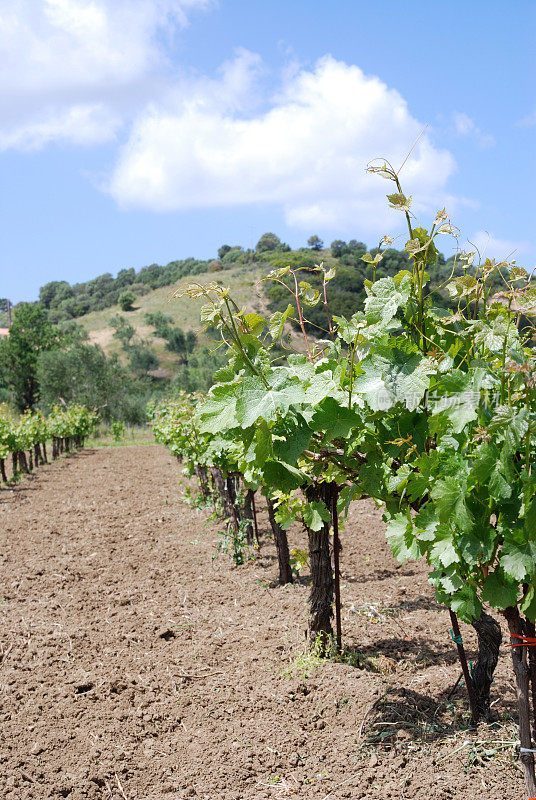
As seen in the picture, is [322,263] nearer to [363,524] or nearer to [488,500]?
[488,500]

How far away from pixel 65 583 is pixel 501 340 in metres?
5.33

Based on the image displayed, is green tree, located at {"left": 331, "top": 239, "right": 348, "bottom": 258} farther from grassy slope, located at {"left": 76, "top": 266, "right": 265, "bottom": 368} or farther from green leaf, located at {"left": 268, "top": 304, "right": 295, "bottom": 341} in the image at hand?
green leaf, located at {"left": 268, "top": 304, "right": 295, "bottom": 341}

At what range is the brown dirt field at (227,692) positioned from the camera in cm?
300

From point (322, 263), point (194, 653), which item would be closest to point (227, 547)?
point (194, 653)

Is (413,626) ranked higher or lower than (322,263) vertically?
lower

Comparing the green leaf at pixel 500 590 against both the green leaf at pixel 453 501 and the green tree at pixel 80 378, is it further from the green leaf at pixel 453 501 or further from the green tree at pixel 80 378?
the green tree at pixel 80 378

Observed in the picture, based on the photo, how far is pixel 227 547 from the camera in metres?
6.77

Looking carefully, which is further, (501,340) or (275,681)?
(275,681)

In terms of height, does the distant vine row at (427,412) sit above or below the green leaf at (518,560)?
above

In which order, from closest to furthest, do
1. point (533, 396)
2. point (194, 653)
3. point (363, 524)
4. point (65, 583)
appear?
1. point (533, 396)
2. point (194, 653)
3. point (65, 583)
4. point (363, 524)

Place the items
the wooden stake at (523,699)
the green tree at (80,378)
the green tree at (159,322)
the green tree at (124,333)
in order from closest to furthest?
the wooden stake at (523,699) → the green tree at (80,378) → the green tree at (124,333) → the green tree at (159,322)

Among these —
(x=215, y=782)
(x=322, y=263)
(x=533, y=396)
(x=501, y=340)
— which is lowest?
(x=215, y=782)

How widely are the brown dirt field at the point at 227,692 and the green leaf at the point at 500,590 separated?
105cm

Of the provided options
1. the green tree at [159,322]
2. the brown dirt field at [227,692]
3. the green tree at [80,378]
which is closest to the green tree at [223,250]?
the green tree at [159,322]
